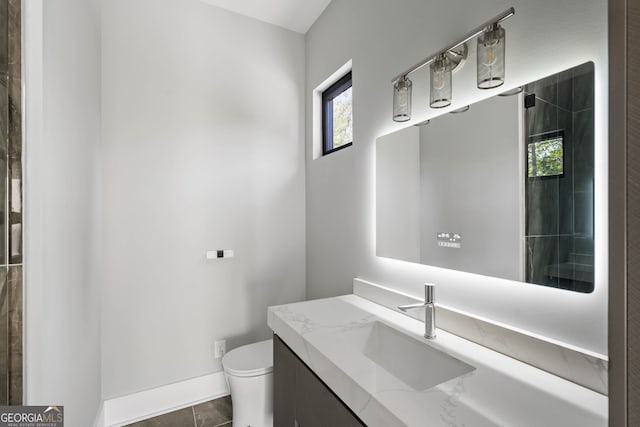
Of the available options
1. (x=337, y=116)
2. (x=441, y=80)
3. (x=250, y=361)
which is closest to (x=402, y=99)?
(x=441, y=80)

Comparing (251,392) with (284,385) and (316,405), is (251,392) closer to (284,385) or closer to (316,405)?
(284,385)

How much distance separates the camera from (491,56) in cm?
96

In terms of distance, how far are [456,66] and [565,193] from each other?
0.61 metres

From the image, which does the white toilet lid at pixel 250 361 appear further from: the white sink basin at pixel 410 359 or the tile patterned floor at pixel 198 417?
the white sink basin at pixel 410 359

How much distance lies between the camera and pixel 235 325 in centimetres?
214

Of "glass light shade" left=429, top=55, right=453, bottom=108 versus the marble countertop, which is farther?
"glass light shade" left=429, top=55, right=453, bottom=108

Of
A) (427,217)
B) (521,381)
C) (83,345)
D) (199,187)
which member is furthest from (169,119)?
(521,381)

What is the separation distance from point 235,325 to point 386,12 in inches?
84.2

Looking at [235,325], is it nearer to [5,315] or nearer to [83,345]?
[83,345]

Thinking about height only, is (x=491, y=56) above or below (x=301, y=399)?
above

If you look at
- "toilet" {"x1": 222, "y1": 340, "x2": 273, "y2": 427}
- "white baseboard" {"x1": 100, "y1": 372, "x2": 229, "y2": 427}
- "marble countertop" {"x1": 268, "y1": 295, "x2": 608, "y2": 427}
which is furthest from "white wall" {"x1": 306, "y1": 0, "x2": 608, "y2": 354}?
"white baseboard" {"x1": 100, "y1": 372, "x2": 229, "y2": 427}

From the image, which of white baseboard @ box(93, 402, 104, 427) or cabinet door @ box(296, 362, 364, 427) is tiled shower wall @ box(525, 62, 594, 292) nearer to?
cabinet door @ box(296, 362, 364, 427)

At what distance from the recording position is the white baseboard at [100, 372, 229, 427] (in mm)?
1777

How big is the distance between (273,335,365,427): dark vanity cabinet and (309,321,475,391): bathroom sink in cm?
11
